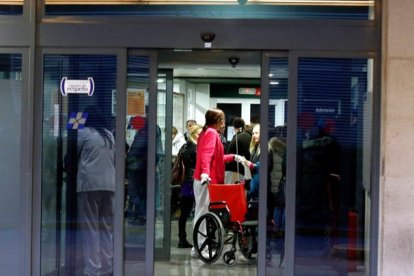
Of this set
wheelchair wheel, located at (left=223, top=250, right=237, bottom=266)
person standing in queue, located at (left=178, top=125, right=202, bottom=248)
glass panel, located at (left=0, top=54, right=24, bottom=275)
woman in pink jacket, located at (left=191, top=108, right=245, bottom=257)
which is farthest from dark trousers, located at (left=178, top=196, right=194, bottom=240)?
glass panel, located at (left=0, top=54, right=24, bottom=275)

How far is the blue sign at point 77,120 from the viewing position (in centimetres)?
559

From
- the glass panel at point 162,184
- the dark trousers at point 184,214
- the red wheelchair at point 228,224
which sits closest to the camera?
the glass panel at point 162,184

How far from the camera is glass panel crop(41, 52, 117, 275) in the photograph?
5.57m

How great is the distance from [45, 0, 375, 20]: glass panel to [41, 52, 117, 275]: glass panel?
0.45m

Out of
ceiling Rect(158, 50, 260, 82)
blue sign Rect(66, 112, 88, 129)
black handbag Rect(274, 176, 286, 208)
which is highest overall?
ceiling Rect(158, 50, 260, 82)

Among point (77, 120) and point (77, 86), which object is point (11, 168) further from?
point (77, 86)

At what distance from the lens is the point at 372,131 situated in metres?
5.41

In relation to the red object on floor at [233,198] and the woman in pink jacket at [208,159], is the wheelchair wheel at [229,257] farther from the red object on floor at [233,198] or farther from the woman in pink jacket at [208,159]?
the woman in pink jacket at [208,159]

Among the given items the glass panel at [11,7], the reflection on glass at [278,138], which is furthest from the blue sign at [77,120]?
the reflection on glass at [278,138]

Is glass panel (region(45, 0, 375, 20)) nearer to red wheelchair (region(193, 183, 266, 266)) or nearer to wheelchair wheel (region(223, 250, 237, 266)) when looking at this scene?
red wheelchair (region(193, 183, 266, 266))

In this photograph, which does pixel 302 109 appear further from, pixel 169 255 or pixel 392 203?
pixel 169 255

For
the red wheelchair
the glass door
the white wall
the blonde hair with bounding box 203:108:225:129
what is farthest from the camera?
the blonde hair with bounding box 203:108:225:129

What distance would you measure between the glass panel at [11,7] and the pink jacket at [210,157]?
99.8 inches

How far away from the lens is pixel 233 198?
7172 millimetres
